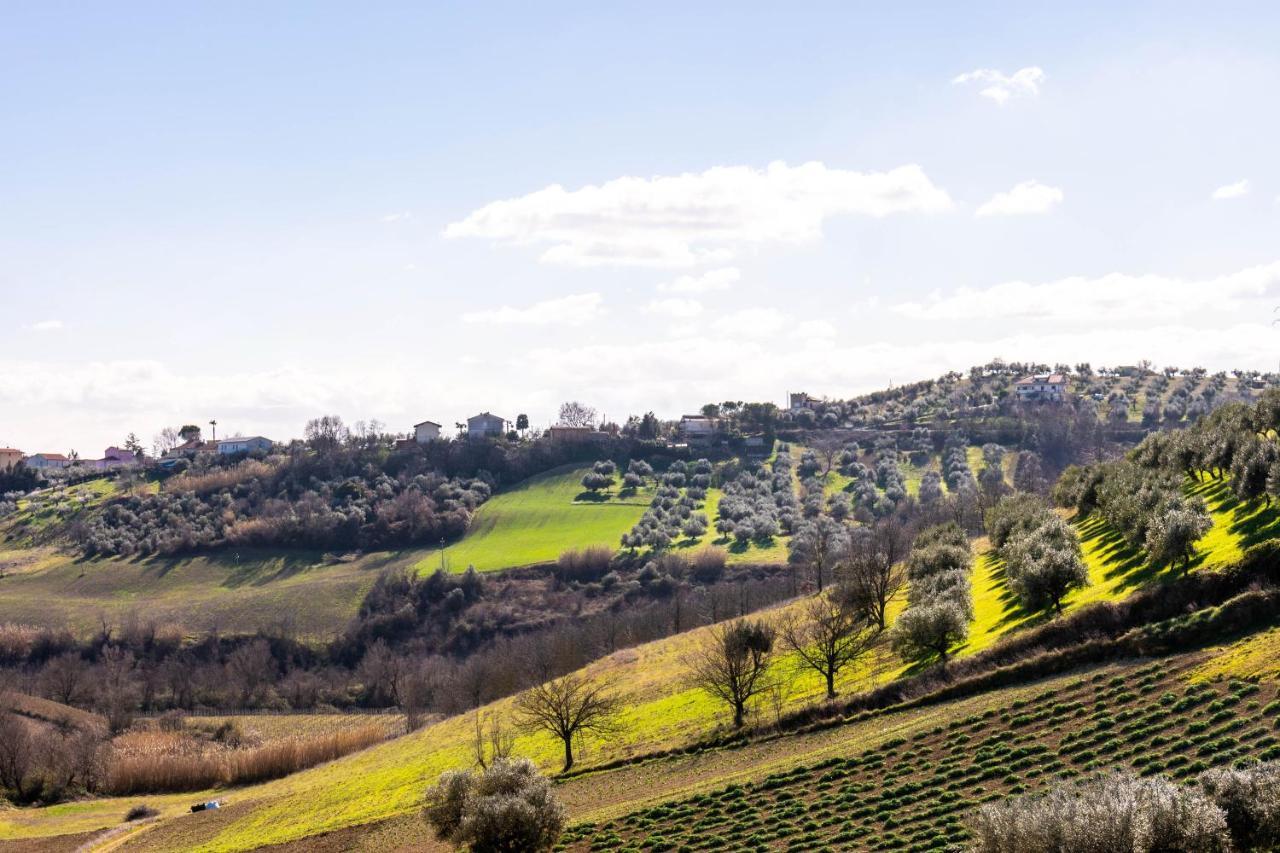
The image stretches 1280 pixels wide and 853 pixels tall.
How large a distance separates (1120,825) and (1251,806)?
13.3ft

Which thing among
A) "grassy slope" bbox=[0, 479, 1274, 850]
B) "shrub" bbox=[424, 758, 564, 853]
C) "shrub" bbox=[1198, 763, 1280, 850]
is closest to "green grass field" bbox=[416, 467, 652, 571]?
"grassy slope" bbox=[0, 479, 1274, 850]

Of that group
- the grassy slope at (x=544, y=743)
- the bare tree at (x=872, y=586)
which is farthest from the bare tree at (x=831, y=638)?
the grassy slope at (x=544, y=743)

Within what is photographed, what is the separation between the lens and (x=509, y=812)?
150ft

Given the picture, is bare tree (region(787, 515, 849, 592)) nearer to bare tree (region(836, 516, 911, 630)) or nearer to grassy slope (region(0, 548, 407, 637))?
bare tree (region(836, 516, 911, 630))

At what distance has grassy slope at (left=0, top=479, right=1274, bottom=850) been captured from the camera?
60125 millimetres

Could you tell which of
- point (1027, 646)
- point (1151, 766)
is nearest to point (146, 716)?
point (1027, 646)

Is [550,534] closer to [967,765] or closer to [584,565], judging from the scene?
[584,565]

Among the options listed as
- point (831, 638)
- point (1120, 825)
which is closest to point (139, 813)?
point (831, 638)

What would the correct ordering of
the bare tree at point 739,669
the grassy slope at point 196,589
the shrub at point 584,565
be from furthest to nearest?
the shrub at point 584,565 → the grassy slope at point 196,589 → the bare tree at point 739,669

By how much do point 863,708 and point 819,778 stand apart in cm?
1037

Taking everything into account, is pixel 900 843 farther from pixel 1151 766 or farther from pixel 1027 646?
pixel 1027 646

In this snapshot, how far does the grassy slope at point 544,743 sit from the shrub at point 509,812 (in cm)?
1447

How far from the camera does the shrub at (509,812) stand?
45.8 m

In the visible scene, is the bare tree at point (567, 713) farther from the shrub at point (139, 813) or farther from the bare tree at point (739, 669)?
the shrub at point (139, 813)
